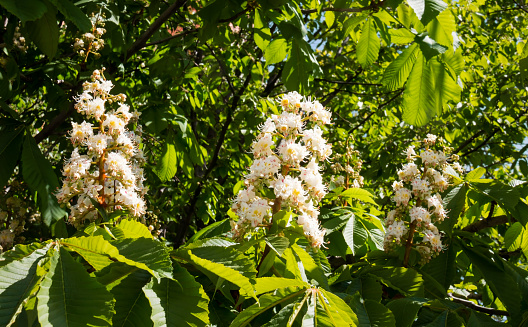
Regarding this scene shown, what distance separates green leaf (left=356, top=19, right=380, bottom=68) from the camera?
208cm

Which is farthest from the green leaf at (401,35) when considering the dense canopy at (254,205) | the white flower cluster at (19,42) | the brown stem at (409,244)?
the white flower cluster at (19,42)

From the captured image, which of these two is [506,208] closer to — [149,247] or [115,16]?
[149,247]

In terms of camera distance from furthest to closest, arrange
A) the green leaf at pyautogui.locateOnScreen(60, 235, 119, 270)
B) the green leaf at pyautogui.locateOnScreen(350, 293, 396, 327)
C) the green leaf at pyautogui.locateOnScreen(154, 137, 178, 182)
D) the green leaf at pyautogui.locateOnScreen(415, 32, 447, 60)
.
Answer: the green leaf at pyautogui.locateOnScreen(154, 137, 178, 182), the green leaf at pyautogui.locateOnScreen(415, 32, 447, 60), the green leaf at pyautogui.locateOnScreen(350, 293, 396, 327), the green leaf at pyautogui.locateOnScreen(60, 235, 119, 270)

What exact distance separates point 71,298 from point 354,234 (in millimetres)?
1254

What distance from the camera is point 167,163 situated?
2760 millimetres

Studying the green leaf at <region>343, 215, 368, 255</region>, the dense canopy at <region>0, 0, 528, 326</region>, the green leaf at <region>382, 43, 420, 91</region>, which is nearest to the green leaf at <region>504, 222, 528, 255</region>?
the dense canopy at <region>0, 0, 528, 326</region>

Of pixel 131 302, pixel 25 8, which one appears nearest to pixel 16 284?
pixel 131 302

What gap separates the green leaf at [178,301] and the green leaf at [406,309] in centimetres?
59

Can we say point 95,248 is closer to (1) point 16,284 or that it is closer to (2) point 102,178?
(1) point 16,284

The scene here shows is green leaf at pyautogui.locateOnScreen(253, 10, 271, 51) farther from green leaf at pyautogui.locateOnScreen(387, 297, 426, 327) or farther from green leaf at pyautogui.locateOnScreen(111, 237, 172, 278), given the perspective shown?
green leaf at pyautogui.locateOnScreen(111, 237, 172, 278)

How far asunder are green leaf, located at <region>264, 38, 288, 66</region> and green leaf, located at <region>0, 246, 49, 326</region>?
4.59ft

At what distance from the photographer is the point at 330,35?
5188mm

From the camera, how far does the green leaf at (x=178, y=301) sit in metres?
0.99

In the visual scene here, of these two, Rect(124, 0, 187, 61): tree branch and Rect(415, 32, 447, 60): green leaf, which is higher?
Rect(124, 0, 187, 61): tree branch
